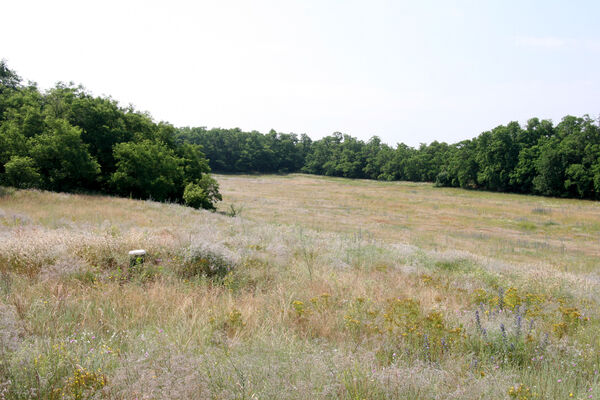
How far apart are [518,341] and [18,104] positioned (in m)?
40.1

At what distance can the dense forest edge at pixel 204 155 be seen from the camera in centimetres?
2556

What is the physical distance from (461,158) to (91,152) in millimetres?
80037

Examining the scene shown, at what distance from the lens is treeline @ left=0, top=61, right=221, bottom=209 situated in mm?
24609

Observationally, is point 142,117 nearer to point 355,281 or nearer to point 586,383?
point 355,281

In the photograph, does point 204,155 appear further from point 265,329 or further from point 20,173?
point 265,329

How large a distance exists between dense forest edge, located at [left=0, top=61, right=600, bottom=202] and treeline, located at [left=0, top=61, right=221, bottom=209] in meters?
0.08

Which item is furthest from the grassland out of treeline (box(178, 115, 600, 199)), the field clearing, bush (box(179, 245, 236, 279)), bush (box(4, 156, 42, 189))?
treeline (box(178, 115, 600, 199))

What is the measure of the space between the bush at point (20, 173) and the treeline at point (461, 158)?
61.1 ft

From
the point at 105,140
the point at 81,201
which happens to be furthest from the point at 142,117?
the point at 81,201

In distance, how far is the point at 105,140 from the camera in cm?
3075

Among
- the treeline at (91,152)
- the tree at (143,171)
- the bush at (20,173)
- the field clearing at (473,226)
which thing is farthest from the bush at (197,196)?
the bush at (20,173)

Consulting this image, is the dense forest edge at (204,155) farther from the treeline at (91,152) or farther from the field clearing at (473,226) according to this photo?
the field clearing at (473,226)

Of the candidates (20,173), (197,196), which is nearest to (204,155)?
(197,196)

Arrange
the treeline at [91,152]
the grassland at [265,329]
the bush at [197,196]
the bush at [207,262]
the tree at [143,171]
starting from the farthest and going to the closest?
1. the bush at [197,196]
2. the tree at [143,171]
3. the treeline at [91,152]
4. the bush at [207,262]
5. the grassland at [265,329]
